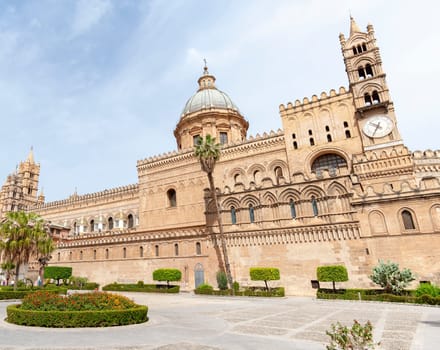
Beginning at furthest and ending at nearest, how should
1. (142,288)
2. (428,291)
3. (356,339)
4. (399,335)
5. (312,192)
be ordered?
(142,288) < (312,192) < (428,291) < (399,335) < (356,339)

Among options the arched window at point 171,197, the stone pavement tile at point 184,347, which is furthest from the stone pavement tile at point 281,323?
the arched window at point 171,197

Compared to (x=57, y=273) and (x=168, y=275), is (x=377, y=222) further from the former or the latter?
(x=57, y=273)

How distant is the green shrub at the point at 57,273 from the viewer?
122 ft

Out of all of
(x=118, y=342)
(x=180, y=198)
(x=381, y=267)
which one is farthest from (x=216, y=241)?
(x=118, y=342)

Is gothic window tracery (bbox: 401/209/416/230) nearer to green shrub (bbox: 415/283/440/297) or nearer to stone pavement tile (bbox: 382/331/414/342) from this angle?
green shrub (bbox: 415/283/440/297)

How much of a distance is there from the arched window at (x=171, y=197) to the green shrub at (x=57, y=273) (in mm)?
15587

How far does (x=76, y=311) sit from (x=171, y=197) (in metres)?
30.6

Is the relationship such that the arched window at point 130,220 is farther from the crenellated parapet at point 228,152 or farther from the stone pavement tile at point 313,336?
→ the stone pavement tile at point 313,336

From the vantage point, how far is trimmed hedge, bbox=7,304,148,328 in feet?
38.6

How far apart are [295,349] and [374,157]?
25541 mm

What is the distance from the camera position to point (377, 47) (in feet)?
108

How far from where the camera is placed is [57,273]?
37.3 m

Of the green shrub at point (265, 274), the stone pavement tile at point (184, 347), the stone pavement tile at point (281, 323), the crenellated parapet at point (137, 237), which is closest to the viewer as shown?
the stone pavement tile at point (184, 347)

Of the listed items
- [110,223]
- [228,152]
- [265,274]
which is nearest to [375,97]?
[228,152]
